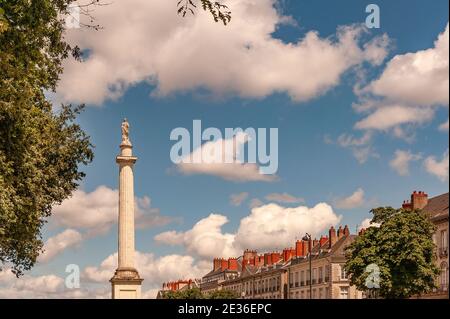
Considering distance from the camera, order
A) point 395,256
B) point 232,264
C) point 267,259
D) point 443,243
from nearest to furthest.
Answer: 1. point 395,256
2. point 443,243
3. point 267,259
4. point 232,264

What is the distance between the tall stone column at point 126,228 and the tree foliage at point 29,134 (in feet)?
55.7

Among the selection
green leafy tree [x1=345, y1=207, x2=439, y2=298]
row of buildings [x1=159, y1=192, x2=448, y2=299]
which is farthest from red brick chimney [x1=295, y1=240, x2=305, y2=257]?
green leafy tree [x1=345, y1=207, x2=439, y2=298]

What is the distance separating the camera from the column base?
159 feet

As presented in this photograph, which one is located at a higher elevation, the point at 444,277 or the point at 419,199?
the point at 419,199

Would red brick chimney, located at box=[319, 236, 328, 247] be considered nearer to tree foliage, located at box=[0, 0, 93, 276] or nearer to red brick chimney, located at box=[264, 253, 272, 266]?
red brick chimney, located at box=[264, 253, 272, 266]

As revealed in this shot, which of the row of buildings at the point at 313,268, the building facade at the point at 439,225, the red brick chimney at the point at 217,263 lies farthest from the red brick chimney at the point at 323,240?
the red brick chimney at the point at 217,263

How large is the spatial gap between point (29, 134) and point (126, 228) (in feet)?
89.0

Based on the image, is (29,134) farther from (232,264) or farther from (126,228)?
(232,264)

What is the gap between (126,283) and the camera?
4950 cm

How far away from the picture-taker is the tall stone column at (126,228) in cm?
4950

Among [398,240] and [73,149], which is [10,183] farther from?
[398,240]

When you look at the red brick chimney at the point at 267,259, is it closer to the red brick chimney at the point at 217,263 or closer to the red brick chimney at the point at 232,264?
the red brick chimney at the point at 232,264

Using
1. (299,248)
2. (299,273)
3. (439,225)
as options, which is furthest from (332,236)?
(439,225)

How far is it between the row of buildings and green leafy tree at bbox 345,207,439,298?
1113cm
